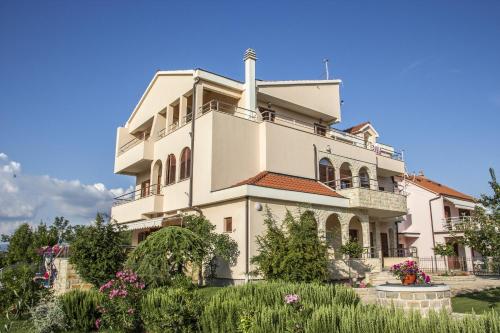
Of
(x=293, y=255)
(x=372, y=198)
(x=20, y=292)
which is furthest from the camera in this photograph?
(x=372, y=198)

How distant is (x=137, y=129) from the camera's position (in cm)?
3869

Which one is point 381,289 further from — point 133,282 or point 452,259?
point 452,259

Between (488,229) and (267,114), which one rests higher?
(267,114)

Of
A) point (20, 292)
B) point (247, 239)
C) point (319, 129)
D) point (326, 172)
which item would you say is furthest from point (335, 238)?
point (20, 292)

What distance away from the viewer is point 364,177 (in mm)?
33812

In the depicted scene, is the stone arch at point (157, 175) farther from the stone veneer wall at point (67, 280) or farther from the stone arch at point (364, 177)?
the stone arch at point (364, 177)

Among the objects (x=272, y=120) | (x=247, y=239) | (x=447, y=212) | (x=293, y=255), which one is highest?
(x=272, y=120)

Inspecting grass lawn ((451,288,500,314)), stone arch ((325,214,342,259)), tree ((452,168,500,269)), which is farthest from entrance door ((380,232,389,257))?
tree ((452,168,500,269))

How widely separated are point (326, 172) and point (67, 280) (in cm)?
1947

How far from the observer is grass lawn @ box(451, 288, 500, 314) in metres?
16.1

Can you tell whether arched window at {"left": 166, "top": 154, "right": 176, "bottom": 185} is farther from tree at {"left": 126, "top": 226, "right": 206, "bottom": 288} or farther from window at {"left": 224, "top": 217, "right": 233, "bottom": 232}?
tree at {"left": 126, "top": 226, "right": 206, "bottom": 288}

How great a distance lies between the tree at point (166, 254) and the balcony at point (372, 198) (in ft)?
42.4

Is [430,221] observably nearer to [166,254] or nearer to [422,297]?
[422,297]

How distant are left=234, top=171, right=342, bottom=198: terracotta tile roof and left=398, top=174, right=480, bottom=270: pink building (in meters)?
18.9
